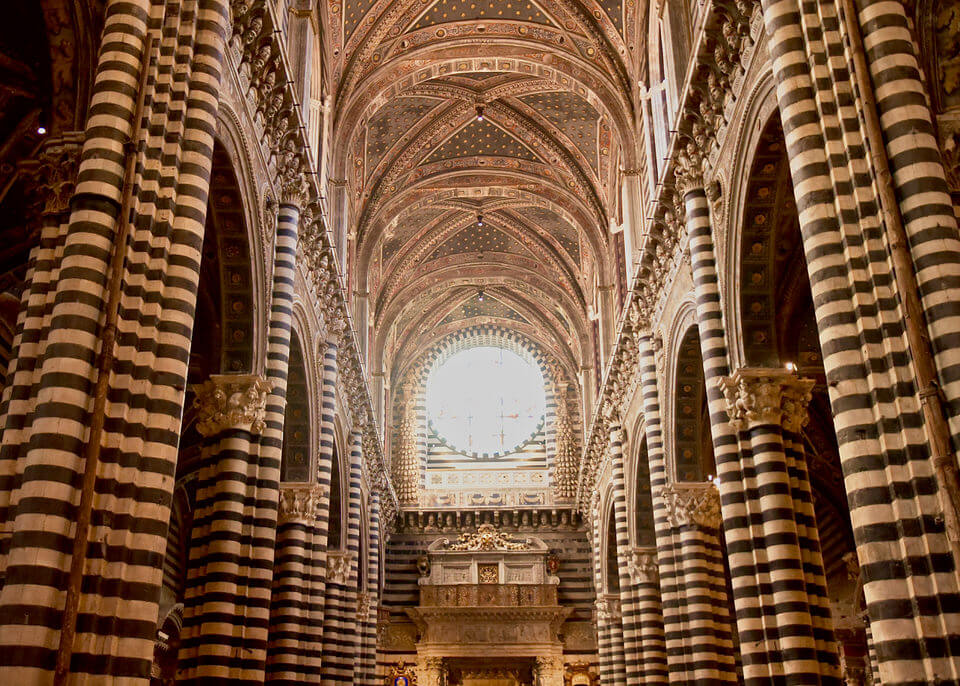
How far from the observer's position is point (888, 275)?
29.9 ft

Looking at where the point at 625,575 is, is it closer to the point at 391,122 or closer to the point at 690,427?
the point at 690,427

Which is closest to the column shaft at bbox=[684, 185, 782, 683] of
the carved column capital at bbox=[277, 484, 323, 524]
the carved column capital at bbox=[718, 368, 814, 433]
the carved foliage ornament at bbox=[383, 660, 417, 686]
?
the carved column capital at bbox=[718, 368, 814, 433]

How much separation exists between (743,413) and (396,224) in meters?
19.5

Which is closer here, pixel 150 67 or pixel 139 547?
pixel 139 547

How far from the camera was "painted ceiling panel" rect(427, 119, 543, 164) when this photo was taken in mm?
29312

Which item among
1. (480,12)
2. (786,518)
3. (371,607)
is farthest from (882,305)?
(371,607)

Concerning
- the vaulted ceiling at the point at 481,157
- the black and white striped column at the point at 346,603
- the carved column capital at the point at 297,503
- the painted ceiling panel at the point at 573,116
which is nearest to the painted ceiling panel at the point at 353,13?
the vaulted ceiling at the point at 481,157

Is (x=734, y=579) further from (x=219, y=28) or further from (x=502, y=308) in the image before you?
(x=502, y=308)

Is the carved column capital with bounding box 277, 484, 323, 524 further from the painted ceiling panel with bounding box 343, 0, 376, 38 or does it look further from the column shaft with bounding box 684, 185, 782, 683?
the painted ceiling panel with bounding box 343, 0, 376, 38

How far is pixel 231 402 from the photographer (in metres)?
14.5

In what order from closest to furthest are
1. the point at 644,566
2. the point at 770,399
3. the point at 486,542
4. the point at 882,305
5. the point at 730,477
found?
the point at 882,305, the point at 770,399, the point at 730,477, the point at 644,566, the point at 486,542

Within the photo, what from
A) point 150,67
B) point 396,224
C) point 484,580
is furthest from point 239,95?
point 484,580

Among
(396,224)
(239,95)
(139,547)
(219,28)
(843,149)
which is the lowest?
(139,547)

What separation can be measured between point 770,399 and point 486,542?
949 inches
